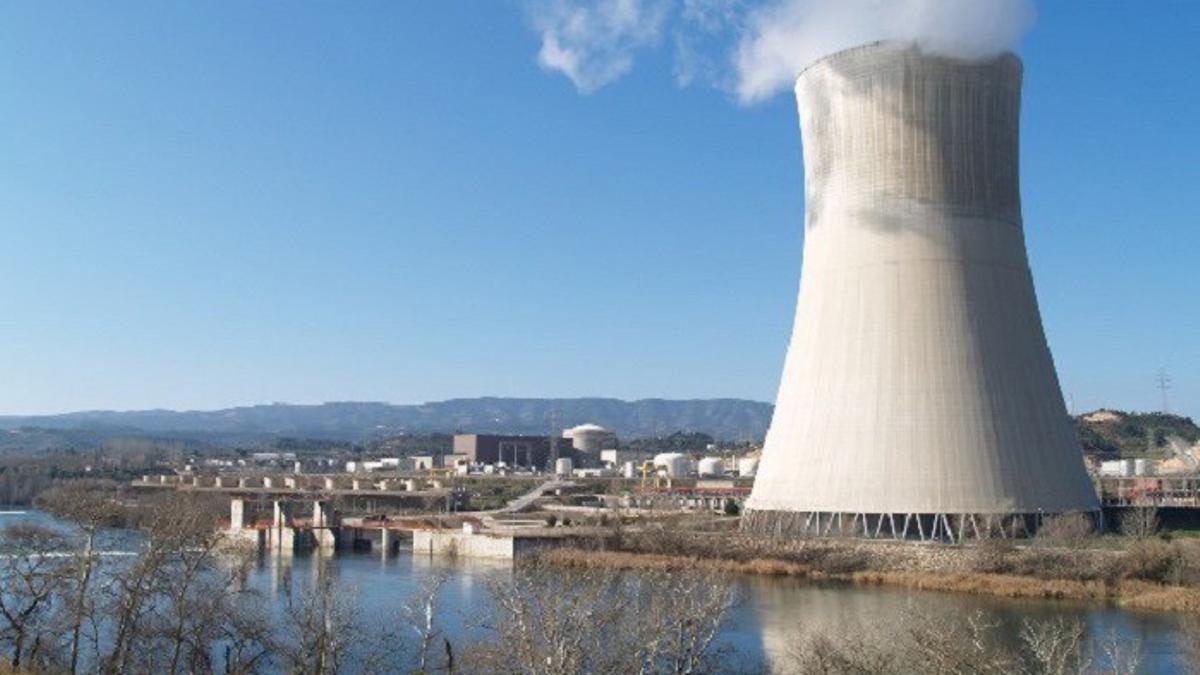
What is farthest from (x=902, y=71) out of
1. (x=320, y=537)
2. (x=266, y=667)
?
(x=320, y=537)

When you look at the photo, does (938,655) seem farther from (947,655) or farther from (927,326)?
(927,326)

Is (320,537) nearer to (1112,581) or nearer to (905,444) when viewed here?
(905,444)

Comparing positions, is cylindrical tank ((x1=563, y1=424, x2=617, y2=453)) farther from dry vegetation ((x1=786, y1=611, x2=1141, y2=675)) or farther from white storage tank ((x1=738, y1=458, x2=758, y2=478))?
dry vegetation ((x1=786, y1=611, x2=1141, y2=675))

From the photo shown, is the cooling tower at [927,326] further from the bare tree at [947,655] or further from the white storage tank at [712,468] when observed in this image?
the white storage tank at [712,468]

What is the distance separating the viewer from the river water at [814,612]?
15891 mm

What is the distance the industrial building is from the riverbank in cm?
7267

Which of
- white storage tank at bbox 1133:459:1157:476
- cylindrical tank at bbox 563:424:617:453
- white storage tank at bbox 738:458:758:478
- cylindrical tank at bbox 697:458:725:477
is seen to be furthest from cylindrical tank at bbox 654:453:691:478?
cylindrical tank at bbox 563:424:617:453

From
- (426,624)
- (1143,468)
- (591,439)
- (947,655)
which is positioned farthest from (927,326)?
(591,439)

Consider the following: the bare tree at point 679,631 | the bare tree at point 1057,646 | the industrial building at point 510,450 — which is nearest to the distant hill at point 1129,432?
the industrial building at point 510,450

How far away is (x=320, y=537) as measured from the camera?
39.8 m

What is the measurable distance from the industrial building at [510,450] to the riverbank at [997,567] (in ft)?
238

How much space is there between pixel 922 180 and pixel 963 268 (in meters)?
1.90

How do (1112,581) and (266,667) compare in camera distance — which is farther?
(1112,581)

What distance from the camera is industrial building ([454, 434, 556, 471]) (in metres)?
98.8
